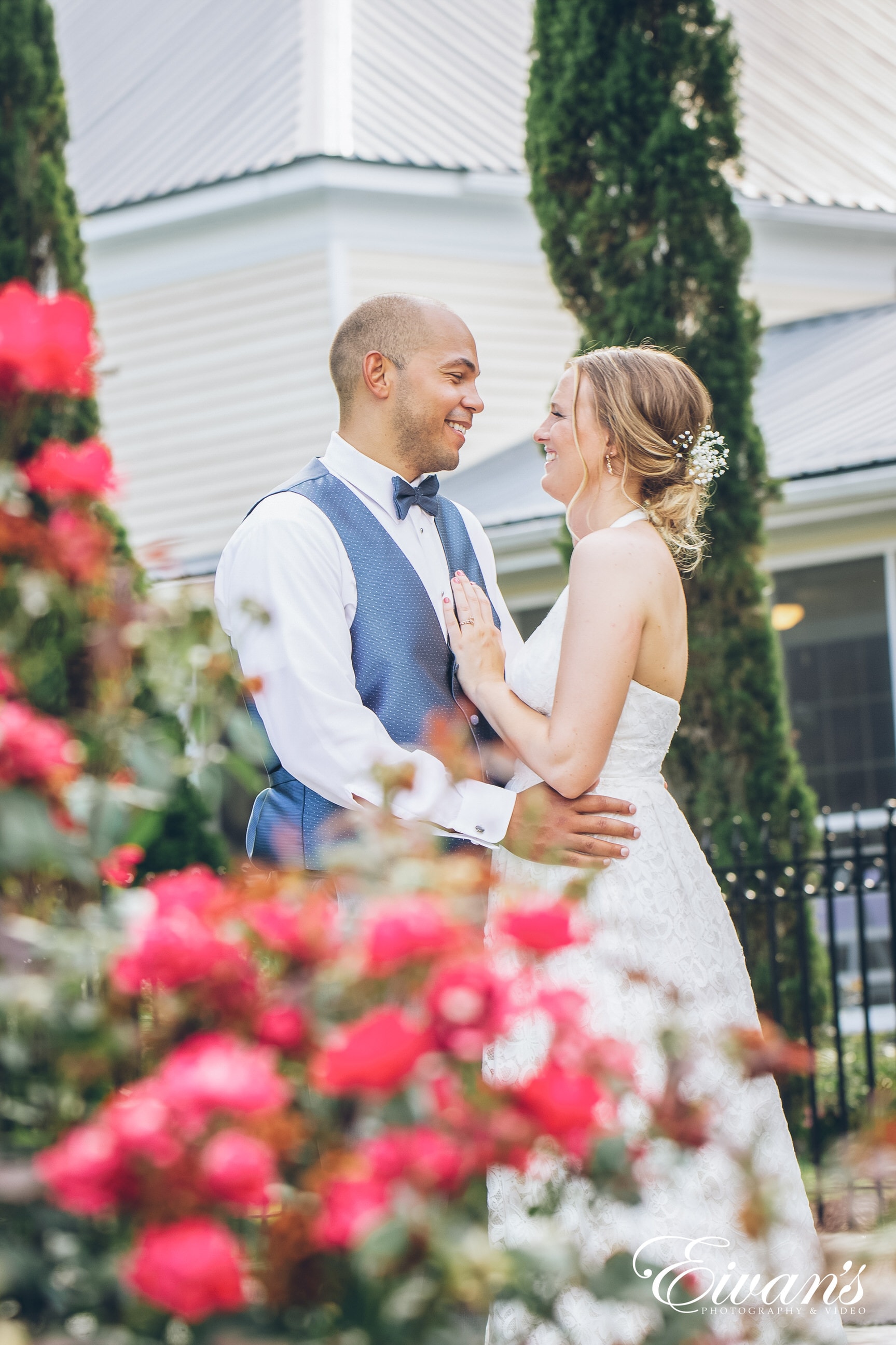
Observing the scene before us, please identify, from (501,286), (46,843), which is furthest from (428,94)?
(46,843)

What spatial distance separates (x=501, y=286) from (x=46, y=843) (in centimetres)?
1164

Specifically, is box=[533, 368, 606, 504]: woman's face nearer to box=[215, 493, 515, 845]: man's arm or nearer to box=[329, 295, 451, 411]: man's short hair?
box=[329, 295, 451, 411]: man's short hair

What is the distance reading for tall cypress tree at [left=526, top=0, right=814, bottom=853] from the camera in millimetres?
7109

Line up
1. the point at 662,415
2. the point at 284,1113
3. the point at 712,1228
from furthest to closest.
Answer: the point at 662,415 < the point at 712,1228 < the point at 284,1113

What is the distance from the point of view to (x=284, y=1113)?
4.32 feet

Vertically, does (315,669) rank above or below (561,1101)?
above

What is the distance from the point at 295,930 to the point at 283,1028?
0.32ft

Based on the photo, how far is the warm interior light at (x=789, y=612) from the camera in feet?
34.8

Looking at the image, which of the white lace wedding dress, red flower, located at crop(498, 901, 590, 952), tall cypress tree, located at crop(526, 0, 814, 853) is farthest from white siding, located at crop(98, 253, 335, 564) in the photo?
red flower, located at crop(498, 901, 590, 952)

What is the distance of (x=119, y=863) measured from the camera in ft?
7.09

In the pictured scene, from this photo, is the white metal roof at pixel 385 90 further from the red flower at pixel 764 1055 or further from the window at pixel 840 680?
the red flower at pixel 764 1055

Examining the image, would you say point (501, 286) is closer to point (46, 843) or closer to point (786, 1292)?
point (786, 1292)

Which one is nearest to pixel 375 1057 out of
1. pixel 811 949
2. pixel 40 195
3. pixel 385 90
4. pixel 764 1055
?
pixel 764 1055

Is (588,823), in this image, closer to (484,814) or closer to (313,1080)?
(484,814)
